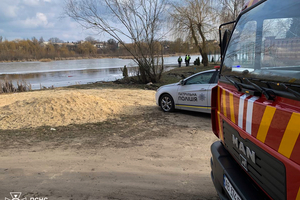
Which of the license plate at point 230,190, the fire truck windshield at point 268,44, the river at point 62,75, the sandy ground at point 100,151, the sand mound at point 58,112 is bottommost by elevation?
the sandy ground at point 100,151

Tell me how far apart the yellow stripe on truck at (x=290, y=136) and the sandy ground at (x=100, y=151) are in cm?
178

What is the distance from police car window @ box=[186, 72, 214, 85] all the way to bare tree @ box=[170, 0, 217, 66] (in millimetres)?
20183

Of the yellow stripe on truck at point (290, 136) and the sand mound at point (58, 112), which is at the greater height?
the yellow stripe on truck at point (290, 136)

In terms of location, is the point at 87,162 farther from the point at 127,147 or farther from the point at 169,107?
the point at 169,107

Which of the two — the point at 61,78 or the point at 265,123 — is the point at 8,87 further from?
the point at 265,123

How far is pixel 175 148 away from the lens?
4547mm

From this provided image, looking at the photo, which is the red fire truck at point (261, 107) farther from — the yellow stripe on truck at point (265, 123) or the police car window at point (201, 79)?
the police car window at point (201, 79)

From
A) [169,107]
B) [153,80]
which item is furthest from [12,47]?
[169,107]

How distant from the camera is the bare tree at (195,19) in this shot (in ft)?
84.5

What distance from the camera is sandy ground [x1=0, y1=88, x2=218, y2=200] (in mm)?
3102

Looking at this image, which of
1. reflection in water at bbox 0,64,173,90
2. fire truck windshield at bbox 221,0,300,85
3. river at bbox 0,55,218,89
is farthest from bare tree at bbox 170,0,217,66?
fire truck windshield at bbox 221,0,300,85

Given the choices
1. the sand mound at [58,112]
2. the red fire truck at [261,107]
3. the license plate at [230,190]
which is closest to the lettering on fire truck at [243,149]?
the red fire truck at [261,107]

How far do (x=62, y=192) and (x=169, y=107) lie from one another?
5.01 m

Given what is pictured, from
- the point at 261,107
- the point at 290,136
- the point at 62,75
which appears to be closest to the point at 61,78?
the point at 62,75
